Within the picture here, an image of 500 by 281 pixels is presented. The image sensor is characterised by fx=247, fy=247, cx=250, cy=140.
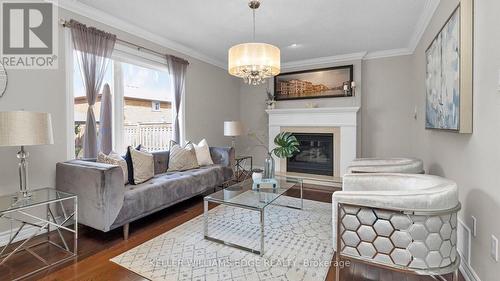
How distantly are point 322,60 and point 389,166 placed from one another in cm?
296

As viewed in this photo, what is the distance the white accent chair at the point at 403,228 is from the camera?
148cm

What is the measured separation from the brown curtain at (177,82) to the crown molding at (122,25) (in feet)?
0.74

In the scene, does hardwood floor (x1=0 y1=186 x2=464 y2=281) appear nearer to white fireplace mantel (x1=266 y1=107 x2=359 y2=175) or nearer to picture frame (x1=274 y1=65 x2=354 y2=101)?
white fireplace mantel (x1=266 y1=107 x2=359 y2=175)

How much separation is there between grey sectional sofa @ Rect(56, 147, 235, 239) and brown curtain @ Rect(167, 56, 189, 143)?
1218 mm

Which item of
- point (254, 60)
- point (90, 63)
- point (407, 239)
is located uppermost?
point (90, 63)

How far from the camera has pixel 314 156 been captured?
17.3 feet

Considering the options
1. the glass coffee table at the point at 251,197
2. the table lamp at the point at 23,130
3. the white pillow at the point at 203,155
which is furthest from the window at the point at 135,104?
the glass coffee table at the point at 251,197

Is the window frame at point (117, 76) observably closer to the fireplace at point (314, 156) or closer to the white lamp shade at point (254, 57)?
the white lamp shade at point (254, 57)

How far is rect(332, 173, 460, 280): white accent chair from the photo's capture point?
1.48 m

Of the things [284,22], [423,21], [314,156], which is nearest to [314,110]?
[314,156]

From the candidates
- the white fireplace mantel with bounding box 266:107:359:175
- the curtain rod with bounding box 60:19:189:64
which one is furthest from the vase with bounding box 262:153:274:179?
the curtain rod with bounding box 60:19:189:64

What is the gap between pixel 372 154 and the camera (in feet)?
15.8

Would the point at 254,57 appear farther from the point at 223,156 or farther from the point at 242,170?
the point at 242,170

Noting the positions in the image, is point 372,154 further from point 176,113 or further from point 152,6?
point 152,6
